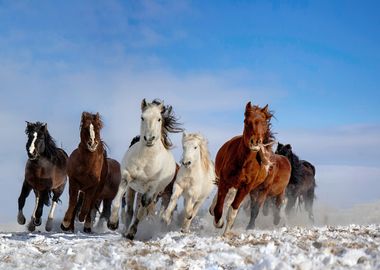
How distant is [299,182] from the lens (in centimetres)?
1734

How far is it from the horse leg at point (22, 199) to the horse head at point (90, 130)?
2.69 meters

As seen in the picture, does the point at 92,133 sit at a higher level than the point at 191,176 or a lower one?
higher

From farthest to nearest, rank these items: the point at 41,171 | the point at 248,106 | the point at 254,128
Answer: the point at 41,171 → the point at 248,106 → the point at 254,128

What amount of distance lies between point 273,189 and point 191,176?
457 centimetres

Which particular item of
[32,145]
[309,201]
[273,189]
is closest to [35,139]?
[32,145]

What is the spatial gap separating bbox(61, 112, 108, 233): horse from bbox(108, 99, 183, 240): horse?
6.00 feet

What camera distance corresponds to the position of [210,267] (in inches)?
210

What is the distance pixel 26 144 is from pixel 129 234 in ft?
15.2

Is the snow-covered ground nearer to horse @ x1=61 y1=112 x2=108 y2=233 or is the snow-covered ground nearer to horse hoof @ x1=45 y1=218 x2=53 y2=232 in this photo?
horse @ x1=61 y1=112 x2=108 y2=233

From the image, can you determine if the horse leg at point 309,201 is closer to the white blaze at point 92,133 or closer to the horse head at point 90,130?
the horse head at point 90,130

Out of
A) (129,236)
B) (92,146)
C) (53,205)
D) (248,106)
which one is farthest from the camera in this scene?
(53,205)

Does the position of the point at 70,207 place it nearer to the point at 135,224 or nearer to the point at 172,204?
the point at 172,204

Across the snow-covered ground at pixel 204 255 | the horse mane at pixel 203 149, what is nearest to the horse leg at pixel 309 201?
the horse mane at pixel 203 149

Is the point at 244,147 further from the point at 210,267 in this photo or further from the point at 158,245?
the point at 210,267
